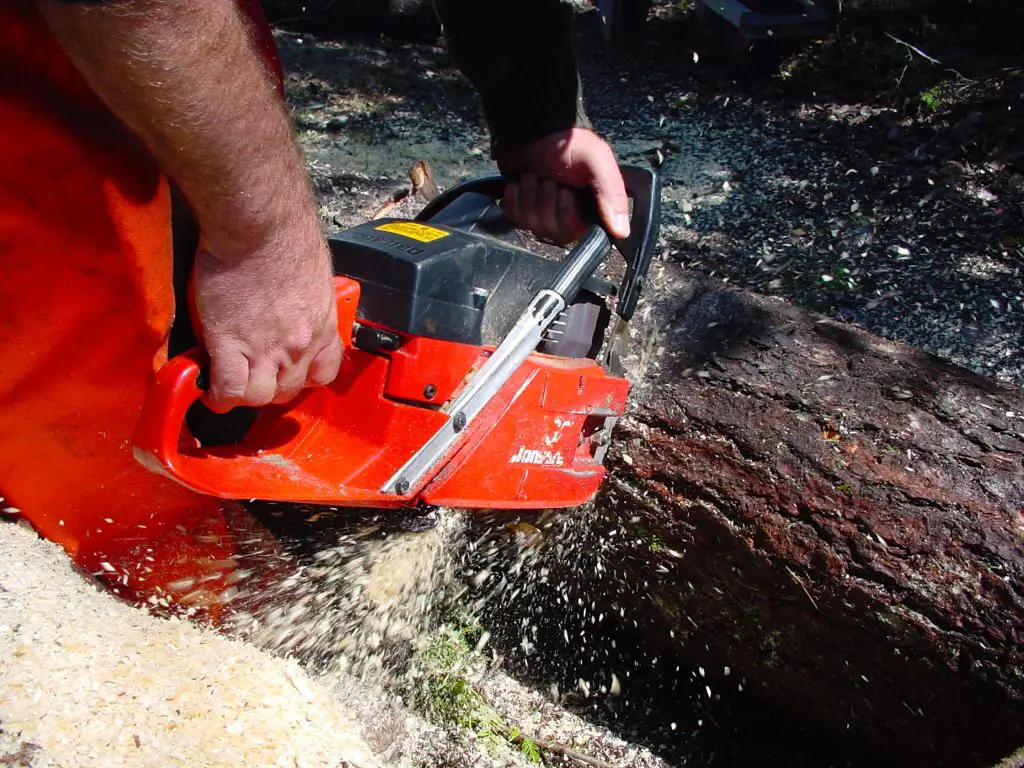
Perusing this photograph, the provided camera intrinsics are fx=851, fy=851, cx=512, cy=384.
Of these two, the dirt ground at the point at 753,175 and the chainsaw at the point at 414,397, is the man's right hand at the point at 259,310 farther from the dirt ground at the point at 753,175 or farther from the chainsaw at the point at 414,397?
the dirt ground at the point at 753,175

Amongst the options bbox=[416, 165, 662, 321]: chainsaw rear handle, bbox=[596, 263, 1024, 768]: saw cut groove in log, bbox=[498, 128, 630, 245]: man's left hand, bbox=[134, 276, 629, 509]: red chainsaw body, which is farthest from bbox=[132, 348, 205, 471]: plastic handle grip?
bbox=[596, 263, 1024, 768]: saw cut groove in log

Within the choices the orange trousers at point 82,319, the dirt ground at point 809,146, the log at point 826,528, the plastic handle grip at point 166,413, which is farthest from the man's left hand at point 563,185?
the dirt ground at point 809,146

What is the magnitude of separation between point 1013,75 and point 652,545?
4.09m

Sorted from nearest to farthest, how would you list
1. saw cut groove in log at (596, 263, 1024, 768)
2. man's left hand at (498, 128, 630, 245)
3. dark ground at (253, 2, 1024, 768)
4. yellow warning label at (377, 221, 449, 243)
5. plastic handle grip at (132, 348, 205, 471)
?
plastic handle grip at (132, 348, 205, 471)
yellow warning label at (377, 221, 449, 243)
saw cut groove in log at (596, 263, 1024, 768)
man's left hand at (498, 128, 630, 245)
dark ground at (253, 2, 1024, 768)

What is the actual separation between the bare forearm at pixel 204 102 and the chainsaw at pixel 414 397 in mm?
251

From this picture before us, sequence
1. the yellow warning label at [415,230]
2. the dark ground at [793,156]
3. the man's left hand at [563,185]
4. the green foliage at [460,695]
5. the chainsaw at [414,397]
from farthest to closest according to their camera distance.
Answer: the dark ground at [793,156], the green foliage at [460,695], the man's left hand at [563,185], the yellow warning label at [415,230], the chainsaw at [414,397]

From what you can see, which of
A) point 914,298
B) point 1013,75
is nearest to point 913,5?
point 1013,75

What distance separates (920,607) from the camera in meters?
2.02

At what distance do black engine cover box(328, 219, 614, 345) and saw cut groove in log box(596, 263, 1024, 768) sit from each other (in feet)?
2.55

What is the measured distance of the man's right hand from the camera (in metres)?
1.50

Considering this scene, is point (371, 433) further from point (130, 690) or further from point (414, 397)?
point (130, 690)

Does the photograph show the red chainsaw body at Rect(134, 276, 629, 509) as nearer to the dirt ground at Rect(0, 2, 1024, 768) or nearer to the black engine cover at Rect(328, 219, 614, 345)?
the black engine cover at Rect(328, 219, 614, 345)

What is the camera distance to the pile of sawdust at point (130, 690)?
5.54 feet

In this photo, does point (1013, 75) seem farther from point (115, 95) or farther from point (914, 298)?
point (115, 95)
